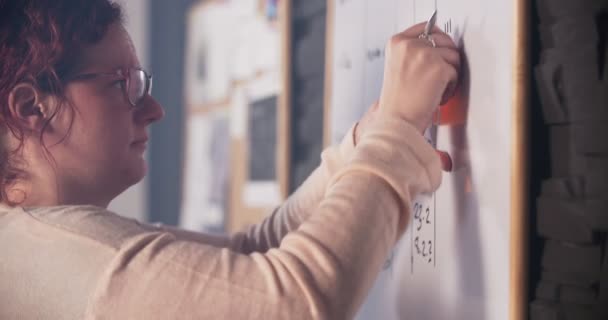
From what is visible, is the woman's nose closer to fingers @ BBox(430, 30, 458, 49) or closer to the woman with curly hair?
the woman with curly hair

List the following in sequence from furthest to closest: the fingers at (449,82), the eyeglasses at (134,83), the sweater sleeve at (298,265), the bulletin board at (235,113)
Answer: the bulletin board at (235,113), the eyeglasses at (134,83), the fingers at (449,82), the sweater sleeve at (298,265)

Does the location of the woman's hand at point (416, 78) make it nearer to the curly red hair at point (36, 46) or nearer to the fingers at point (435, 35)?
the fingers at point (435, 35)

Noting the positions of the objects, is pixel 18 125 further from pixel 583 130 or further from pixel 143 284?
pixel 583 130

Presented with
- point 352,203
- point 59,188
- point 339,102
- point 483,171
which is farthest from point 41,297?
point 339,102

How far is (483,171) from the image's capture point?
69cm

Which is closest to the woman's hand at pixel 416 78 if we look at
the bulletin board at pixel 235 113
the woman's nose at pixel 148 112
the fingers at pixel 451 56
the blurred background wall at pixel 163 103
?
the fingers at pixel 451 56

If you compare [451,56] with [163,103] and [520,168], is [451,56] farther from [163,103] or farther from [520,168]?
[163,103]

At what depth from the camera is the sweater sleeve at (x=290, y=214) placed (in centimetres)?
86

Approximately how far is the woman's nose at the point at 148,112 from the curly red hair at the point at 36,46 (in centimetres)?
11

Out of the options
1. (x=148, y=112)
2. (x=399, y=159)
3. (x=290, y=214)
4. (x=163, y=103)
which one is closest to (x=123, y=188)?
(x=148, y=112)

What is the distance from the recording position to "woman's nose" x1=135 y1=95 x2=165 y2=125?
33.1 inches

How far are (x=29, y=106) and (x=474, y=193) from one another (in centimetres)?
50

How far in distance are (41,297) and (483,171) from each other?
456mm

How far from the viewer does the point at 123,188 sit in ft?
2.72
